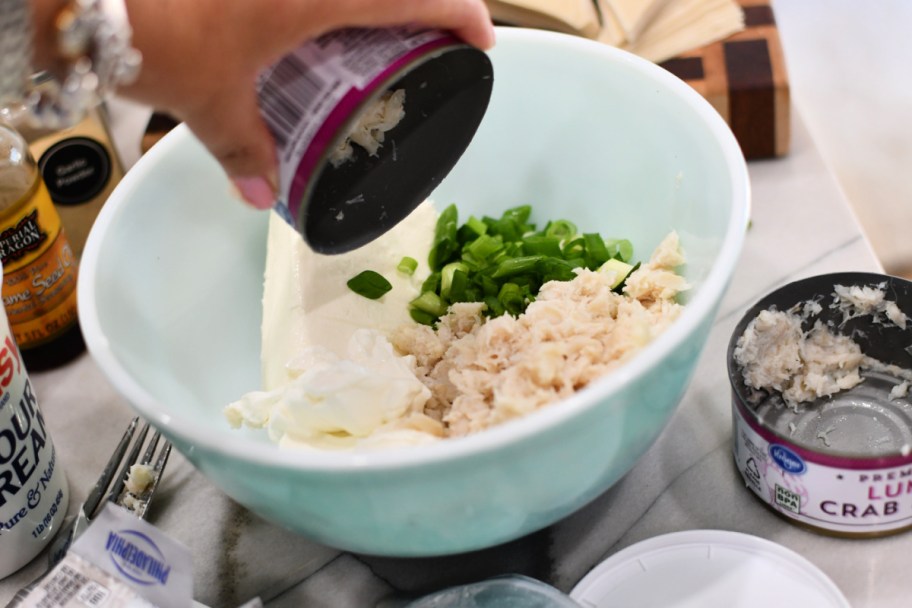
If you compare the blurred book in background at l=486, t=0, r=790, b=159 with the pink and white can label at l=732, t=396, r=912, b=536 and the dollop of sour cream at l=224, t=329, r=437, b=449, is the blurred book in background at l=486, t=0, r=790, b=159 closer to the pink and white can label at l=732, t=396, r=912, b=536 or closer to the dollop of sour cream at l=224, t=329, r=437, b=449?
the pink and white can label at l=732, t=396, r=912, b=536

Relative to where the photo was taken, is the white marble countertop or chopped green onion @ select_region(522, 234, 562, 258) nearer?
the white marble countertop

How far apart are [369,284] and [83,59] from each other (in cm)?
44

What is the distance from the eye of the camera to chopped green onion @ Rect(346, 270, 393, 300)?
3.24 ft

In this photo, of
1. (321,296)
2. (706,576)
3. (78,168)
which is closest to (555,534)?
(706,576)

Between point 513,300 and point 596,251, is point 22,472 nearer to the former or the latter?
point 513,300

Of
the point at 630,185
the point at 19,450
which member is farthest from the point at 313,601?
the point at 630,185

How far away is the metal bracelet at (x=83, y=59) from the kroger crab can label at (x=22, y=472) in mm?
301

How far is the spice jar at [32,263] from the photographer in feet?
3.34

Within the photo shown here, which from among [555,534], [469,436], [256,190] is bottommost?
[555,534]

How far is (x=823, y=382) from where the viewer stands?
0.88 metres

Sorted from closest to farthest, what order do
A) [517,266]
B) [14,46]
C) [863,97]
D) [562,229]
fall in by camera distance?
[14,46]
[517,266]
[562,229]
[863,97]

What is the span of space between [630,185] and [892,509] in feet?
1.42

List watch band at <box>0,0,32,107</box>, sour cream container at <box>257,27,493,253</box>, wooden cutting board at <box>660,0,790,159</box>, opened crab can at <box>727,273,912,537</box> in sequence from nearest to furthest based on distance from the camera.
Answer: watch band at <box>0,0,32,107</box> → sour cream container at <box>257,27,493,253</box> → opened crab can at <box>727,273,912,537</box> → wooden cutting board at <box>660,0,790,159</box>

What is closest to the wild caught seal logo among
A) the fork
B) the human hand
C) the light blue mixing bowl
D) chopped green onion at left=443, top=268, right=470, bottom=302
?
the light blue mixing bowl
